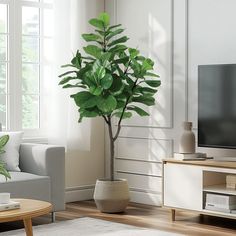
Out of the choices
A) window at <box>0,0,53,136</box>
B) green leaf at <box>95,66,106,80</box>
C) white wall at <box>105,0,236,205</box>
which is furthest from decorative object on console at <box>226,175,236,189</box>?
window at <box>0,0,53,136</box>

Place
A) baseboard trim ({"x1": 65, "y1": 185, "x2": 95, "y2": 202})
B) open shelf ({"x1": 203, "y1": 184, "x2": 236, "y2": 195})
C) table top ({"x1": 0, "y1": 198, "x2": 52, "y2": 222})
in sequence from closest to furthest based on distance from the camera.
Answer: table top ({"x1": 0, "y1": 198, "x2": 52, "y2": 222}), open shelf ({"x1": 203, "y1": 184, "x2": 236, "y2": 195}), baseboard trim ({"x1": 65, "y1": 185, "x2": 95, "y2": 202})

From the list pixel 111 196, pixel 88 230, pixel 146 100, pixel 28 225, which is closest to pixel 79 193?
pixel 111 196

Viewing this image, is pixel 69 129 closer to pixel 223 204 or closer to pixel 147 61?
pixel 147 61

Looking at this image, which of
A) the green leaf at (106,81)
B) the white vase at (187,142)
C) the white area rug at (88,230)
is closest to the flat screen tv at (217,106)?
the white vase at (187,142)

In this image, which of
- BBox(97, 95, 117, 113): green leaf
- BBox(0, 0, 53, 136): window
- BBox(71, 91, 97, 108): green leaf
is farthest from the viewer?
BBox(0, 0, 53, 136): window

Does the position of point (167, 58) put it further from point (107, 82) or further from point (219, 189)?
point (219, 189)

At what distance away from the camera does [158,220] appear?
5098 mm

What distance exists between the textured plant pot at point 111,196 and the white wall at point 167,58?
48 cm

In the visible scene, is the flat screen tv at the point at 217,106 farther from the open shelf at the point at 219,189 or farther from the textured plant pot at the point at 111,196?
the textured plant pot at the point at 111,196

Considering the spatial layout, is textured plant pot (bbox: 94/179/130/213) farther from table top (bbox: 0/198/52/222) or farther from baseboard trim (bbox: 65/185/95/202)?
table top (bbox: 0/198/52/222)

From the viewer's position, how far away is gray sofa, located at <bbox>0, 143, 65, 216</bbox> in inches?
189

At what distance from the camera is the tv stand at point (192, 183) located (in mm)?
4801

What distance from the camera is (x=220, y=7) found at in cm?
527

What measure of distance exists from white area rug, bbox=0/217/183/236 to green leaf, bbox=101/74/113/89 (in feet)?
3.87
